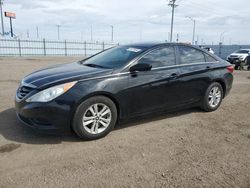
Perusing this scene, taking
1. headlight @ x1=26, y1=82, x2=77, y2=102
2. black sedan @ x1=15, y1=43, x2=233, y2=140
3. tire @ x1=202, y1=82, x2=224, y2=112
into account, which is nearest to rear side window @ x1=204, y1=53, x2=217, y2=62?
black sedan @ x1=15, y1=43, x2=233, y2=140

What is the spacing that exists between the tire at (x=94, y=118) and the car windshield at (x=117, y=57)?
28.6 inches

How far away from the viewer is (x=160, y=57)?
4.74m

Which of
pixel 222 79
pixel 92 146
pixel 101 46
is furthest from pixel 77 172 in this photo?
pixel 101 46

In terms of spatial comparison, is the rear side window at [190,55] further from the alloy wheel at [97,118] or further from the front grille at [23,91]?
the front grille at [23,91]

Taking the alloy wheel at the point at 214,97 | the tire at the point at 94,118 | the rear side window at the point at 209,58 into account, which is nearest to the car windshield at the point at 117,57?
the tire at the point at 94,118

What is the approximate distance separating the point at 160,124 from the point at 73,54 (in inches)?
1317

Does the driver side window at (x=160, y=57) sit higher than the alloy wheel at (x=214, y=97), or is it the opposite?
the driver side window at (x=160, y=57)

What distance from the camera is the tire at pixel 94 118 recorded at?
3.77 m

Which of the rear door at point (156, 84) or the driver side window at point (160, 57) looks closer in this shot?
the rear door at point (156, 84)

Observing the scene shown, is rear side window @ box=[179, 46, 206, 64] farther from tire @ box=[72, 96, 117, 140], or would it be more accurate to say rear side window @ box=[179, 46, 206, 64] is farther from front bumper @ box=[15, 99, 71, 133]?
front bumper @ box=[15, 99, 71, 133]

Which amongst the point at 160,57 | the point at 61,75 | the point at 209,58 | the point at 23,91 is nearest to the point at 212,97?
the point at 209,58

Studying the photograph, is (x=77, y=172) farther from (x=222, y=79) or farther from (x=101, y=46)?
(x=101, y=46)

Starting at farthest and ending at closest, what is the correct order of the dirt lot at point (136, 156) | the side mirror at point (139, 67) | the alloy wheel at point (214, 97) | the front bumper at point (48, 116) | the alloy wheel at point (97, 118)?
the alloy wheel at point (214, 97)
the side mirror at point (139, 67)
the alloy wheel at point (97, 118)
the front bumper at point (48, 116)
the dirt lot at point (136, 156)

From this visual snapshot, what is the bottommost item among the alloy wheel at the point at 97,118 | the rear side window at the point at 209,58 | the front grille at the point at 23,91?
the alloy wheel at the point at 97,118
